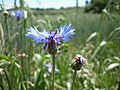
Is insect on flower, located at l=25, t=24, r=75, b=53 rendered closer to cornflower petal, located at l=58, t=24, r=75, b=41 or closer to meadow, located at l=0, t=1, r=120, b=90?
cornflower petal, located at l=58, t=24, r=75, b=41

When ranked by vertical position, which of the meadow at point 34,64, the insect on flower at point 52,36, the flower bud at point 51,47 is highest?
the insect on flower at point 52,36

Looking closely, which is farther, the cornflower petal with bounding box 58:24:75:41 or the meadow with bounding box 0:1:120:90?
the meadow with bounding box 0:1:120:90

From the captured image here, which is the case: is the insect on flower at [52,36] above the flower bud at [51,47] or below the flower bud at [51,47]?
above

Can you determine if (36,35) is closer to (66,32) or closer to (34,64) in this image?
(66,32)

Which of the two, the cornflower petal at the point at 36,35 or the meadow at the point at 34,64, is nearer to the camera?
the cornflower petal at the point at 36,35

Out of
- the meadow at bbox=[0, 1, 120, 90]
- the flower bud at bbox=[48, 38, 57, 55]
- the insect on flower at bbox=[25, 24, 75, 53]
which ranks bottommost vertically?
the meadow at bbox=[0, 1, 120, 90]

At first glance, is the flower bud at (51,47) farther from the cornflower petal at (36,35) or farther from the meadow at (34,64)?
the meadow at (34,64)

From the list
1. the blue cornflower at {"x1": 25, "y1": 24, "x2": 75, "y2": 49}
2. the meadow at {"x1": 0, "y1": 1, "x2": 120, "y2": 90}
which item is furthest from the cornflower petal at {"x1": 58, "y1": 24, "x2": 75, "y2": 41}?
the meadow at {"x1": 0, "y1": 1, "x2": 120, "y2": 90}

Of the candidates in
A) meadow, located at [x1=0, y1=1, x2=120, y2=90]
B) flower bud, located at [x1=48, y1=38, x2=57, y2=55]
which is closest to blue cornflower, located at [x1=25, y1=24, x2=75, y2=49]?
flower bud, located at [x1=48, y1=38, x2=57, y2=55]

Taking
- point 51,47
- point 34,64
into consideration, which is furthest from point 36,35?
point 34,64

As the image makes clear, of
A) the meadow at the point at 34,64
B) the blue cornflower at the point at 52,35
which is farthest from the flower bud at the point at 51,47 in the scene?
the meadow at the point at 34,64

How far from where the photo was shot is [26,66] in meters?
1.95

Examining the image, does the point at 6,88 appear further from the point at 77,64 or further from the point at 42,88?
the point at 77,64

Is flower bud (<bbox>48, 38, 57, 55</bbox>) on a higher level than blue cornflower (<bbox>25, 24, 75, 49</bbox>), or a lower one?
lower
